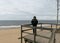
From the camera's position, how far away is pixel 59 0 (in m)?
16.3

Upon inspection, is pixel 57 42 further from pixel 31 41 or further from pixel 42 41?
pixel 31 41

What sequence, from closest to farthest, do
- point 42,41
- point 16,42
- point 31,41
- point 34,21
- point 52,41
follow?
point 52,41 → point 42,41 → point 31,41 → point 34,21 → point 16,42

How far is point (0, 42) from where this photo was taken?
11.5m

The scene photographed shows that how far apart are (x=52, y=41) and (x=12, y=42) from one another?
6.08m

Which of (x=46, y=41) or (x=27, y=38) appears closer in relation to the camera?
(x=46, y=41)

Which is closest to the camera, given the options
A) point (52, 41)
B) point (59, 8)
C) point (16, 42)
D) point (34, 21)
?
point (52, 41)

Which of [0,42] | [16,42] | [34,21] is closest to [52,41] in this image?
[34,21]

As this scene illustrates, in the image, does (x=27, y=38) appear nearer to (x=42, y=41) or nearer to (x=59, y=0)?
(x=42, y=41)

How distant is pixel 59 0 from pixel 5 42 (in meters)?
8.18

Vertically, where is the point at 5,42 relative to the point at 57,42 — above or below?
below

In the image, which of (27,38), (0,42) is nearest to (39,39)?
(27,38)

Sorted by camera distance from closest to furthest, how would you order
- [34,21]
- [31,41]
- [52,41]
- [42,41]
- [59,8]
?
1. [52,41]
2. [42,41]
3. [31,41]
4. [34,21]
5. [59,8]

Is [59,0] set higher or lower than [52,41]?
higher

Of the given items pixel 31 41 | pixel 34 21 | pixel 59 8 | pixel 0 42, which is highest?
pixel 59 8
